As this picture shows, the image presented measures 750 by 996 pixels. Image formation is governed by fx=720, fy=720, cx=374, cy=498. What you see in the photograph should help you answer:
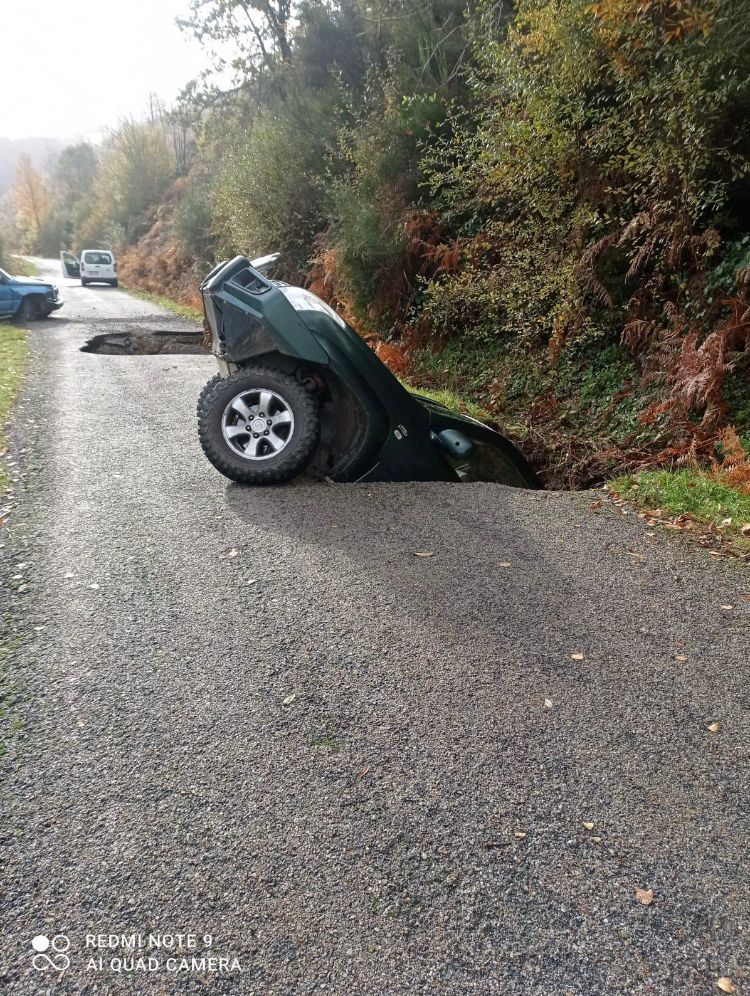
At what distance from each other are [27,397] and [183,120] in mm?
24681

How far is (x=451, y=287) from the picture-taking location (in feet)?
37.6

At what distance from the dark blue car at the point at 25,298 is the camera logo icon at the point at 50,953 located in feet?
66.4

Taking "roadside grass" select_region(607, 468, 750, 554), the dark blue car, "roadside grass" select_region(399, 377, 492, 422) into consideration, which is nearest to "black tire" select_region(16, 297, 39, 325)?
the dark blue car

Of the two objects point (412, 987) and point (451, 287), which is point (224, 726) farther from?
point (451, 287)

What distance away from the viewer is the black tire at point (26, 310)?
19528 mm

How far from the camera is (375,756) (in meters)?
2.84

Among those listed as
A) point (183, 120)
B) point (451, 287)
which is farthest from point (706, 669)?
point (183, 120)

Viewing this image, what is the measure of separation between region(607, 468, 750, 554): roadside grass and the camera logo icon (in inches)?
175

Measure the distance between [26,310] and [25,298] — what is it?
1.08 feet

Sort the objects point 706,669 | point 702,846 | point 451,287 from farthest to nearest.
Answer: point 451,287
point 706,669
point 702,846

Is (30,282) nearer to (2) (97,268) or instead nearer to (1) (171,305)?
(1) (171,305)

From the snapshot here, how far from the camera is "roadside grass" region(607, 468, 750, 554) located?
5.23 metres

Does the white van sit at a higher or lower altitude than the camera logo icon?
higher

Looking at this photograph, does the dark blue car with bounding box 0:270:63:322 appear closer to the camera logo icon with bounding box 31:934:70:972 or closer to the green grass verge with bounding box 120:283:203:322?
the green grass verge with bounding box 120:283:203:322
